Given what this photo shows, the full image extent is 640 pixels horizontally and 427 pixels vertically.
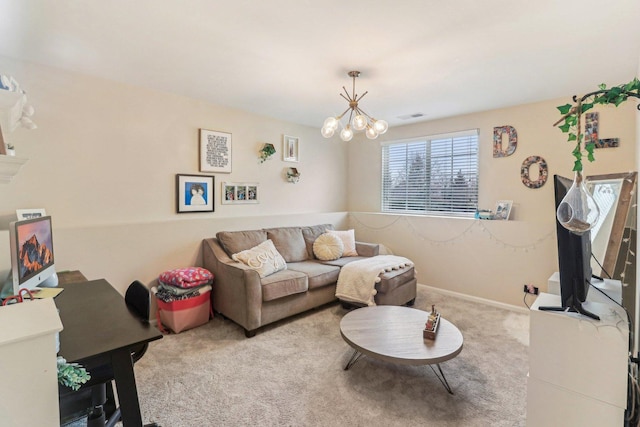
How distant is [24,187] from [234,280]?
1.84 meters

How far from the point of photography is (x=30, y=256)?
5.20ft

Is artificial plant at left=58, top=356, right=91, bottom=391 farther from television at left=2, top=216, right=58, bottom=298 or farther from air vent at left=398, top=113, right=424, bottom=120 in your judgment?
air vent at left=398, top=113, right=424, bottom=120

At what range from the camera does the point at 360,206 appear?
520 centimetres

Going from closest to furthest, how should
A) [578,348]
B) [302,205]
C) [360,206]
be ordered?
[578,348] < [302,205] < [360,206]

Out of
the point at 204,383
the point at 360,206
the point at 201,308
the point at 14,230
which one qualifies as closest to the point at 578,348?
the point at 204,383

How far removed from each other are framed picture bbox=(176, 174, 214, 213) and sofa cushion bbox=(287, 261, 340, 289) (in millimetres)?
1216

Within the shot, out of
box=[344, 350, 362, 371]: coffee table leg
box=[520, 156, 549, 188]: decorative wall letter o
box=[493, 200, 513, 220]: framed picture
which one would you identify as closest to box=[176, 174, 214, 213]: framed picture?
box=[344, 350, 362, 371]: coffee table leg

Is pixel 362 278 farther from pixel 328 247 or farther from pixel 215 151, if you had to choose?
pixel 215 151

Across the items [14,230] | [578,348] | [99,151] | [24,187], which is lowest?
[578,348]

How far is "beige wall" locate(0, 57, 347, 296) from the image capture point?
2520 mm

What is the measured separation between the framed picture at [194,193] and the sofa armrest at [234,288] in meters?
0.41

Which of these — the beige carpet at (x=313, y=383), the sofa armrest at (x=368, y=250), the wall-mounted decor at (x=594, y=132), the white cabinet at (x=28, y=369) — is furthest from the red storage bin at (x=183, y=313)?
the wall-mounted decor at (x=594, y=132)

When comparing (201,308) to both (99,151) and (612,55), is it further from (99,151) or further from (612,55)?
(612,55)

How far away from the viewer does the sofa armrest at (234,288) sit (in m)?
2.82
